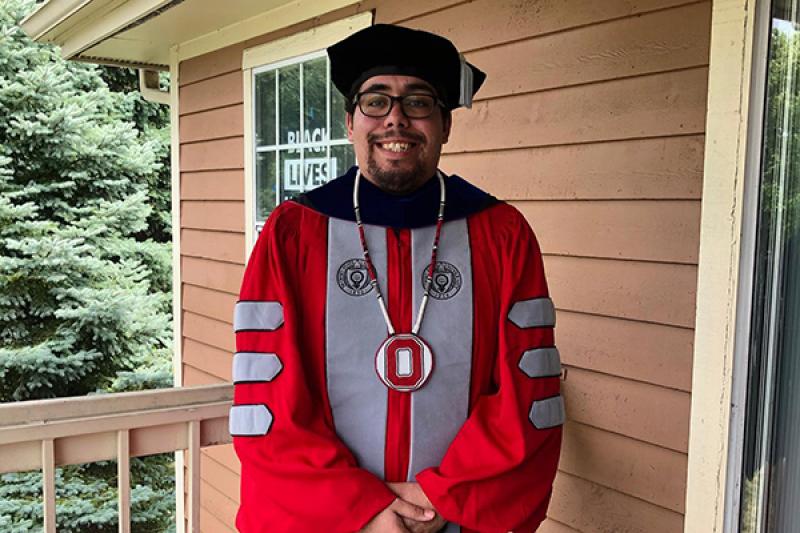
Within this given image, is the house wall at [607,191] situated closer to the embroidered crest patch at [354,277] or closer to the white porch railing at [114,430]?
the embroidered crest patch at [354,277]

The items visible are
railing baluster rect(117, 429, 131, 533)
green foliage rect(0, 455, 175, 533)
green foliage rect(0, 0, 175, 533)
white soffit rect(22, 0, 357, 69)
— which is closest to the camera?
railing baluster rect(117, 429, 131, 533)

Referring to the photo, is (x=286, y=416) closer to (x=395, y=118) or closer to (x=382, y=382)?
(x=382, y=382)

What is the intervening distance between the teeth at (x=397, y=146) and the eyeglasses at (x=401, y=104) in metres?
0.06

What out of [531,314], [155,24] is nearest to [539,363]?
[531,314]

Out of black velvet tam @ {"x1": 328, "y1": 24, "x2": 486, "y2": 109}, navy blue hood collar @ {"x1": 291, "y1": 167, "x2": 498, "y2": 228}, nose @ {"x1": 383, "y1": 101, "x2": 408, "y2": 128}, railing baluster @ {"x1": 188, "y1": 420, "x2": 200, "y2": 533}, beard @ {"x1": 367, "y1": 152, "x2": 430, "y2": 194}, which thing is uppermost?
black velvet tam @ {"x1": 328, "y1": 24, "x2": 486, "y2": 109}

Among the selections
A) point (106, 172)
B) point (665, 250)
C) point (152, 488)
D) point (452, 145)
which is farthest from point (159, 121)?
point (665, 250)

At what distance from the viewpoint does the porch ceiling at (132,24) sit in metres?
3.85

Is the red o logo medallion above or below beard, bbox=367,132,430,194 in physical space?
below

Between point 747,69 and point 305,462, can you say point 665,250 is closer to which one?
point 747,69

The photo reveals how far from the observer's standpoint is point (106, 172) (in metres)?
9.43

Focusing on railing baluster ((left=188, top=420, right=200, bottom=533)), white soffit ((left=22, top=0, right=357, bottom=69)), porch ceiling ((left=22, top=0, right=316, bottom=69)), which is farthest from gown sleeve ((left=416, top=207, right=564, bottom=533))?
porch ceiling ((left=22, top=0, right=316, bottom=69))

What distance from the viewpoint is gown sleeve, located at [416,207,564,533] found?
5.15 feet

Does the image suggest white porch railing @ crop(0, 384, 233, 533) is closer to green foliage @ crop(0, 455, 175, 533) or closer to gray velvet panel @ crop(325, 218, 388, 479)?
gray velvet panel @ crop(325, 218, 388, 479)

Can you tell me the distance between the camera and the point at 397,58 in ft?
5.34
